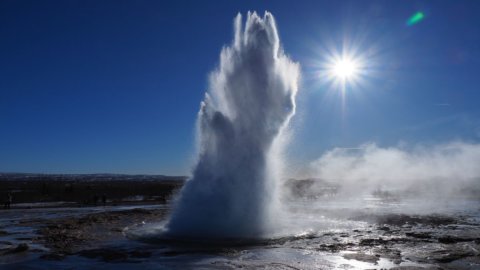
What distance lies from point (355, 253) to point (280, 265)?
281 cm

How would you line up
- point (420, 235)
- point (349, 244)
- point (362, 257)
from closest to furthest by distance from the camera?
point (362, 257), point (349, 244), point (420, 235)

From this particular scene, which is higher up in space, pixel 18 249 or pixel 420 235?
pixel 420 235

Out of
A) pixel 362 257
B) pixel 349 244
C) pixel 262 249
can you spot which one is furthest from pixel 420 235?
pixel 262 249

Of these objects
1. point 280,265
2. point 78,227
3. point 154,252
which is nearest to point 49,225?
point 78,227

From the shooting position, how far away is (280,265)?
36.1ft

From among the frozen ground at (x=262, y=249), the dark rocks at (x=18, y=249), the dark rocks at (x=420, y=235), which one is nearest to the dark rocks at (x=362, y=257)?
the frozen ground at (x=262, y=249)

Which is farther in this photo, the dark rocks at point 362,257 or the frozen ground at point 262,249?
the dark rocks at point 362,257

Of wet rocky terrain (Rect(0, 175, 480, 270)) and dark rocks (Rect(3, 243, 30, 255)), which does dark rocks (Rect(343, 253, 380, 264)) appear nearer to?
wet rocky terrain (Rect(0, 175, 480, 270))

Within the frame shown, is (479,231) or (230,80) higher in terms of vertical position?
(230,80)

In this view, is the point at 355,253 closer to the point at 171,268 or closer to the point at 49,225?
the point at 171,268

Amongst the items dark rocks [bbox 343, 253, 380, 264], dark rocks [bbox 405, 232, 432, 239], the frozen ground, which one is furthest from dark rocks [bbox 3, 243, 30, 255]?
dark rocks [bbox 405, 232, 432, 239]

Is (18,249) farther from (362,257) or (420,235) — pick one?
(420,235)

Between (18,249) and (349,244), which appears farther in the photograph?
(349,244)

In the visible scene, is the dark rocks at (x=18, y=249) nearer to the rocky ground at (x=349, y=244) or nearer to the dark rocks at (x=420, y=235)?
the rocky ground at (x=349, y=244)
